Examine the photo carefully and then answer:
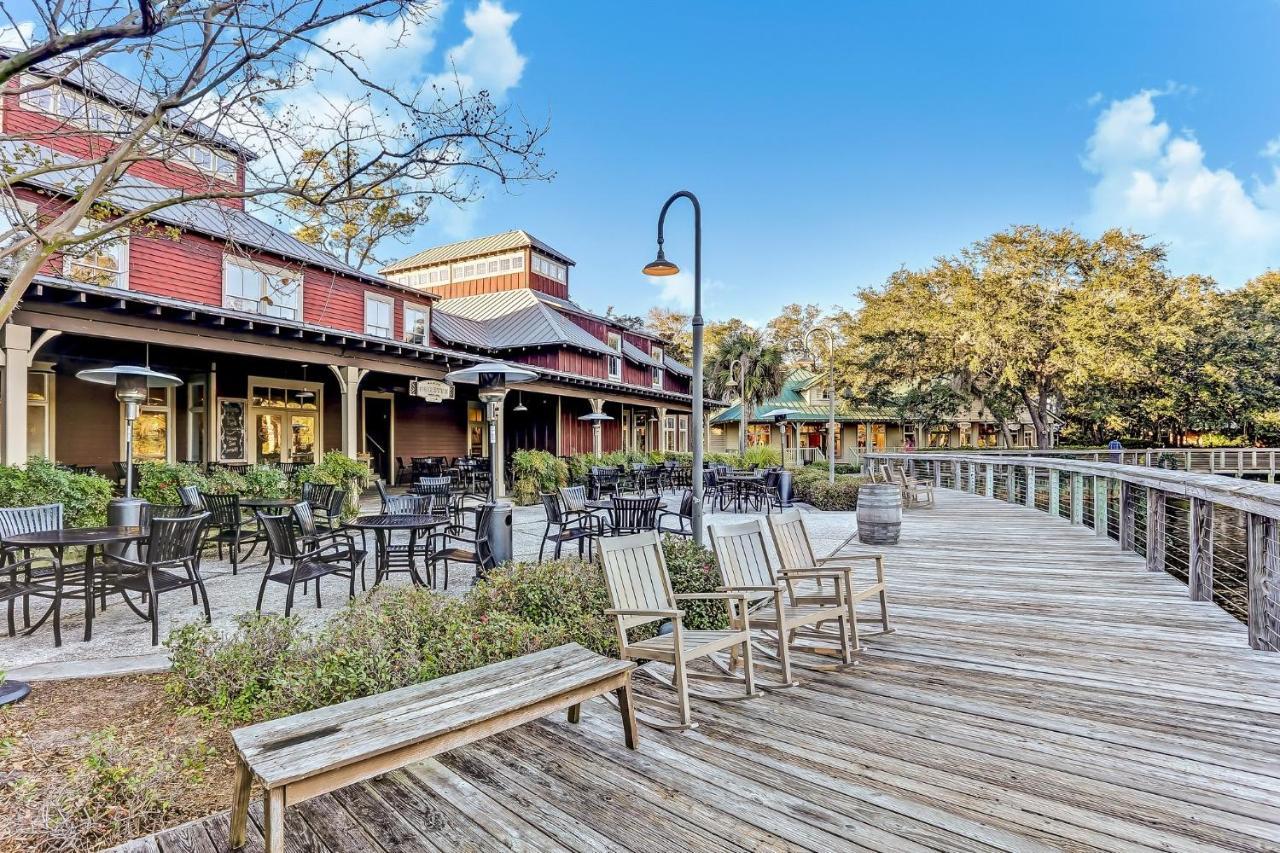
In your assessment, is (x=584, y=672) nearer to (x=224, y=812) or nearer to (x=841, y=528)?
(x=224, y=812)

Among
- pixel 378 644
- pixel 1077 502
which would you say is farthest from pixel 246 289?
pixel 1077 502

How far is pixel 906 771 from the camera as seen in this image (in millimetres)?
2473

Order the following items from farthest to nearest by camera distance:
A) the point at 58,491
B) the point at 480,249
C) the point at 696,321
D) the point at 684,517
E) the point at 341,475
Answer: the point at 480,249
the point at 341,475
the point at 684,517
the point at 58,491
the point at 696,321

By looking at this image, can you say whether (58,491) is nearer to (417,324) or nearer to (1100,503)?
(417,324)

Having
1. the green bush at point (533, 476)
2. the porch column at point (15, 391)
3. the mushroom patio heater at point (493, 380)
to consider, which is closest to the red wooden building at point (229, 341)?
the porch column at point (15, 391)

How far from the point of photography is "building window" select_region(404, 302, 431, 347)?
1639cm

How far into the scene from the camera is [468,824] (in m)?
2.15

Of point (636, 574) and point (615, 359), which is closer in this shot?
point (636, 574)

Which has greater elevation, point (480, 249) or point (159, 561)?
point (480, 249)

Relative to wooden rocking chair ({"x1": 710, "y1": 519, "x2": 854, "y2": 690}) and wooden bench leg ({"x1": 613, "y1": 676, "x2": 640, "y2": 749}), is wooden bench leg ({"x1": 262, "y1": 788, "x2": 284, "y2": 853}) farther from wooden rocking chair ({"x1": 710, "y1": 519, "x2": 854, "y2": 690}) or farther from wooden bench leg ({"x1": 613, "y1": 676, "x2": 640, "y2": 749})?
wooden rocking chair ({"x1": 710, "y1": 519, "x2": 854, "y2": 690})

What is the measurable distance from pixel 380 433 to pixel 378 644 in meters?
14.6

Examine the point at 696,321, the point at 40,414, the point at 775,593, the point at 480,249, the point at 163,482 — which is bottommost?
the point at 775,593

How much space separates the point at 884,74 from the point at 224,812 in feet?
56.3

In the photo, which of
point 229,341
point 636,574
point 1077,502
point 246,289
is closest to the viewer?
point 636,574
